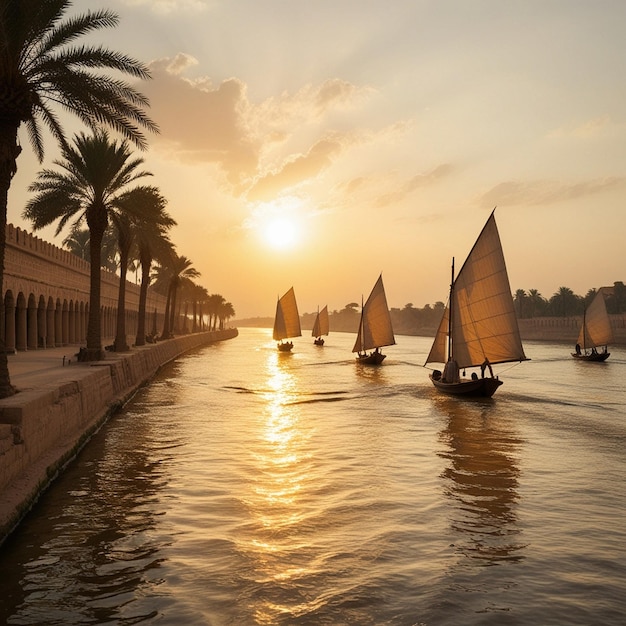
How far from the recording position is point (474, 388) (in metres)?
32.1

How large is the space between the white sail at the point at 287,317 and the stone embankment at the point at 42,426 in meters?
55.8

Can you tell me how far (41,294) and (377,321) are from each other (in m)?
25.9

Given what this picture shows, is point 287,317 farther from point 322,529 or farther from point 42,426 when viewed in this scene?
point 322,529

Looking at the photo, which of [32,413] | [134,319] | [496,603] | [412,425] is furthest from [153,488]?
[134,319]

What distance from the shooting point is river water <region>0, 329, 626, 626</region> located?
7.74m

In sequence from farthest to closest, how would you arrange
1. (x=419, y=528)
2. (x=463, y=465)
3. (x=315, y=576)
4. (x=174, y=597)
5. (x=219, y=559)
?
(x=463, y=465)
(x=419, y=528)
(x=219, y=559)
(x=315, y=576)
(x=174, y=597)

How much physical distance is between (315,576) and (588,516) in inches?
238

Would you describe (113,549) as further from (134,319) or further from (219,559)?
(134,319)

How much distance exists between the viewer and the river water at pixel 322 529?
25.4 feet

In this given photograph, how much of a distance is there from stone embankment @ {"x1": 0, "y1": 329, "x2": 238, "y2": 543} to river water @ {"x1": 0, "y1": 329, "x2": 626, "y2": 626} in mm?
385

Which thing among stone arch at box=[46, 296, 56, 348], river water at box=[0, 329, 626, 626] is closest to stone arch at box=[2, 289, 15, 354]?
stone arch at box=[46, 296, 56, 348]

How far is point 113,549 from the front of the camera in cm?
946

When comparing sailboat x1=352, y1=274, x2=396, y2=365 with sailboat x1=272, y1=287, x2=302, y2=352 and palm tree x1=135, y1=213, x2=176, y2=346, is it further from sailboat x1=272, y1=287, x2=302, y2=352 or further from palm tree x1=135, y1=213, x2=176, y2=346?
sailboat x1=272, y1=287, x2=302, y2=352

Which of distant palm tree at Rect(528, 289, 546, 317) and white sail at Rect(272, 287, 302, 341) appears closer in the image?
white sail at Rect(272, 287, 302, 341)
